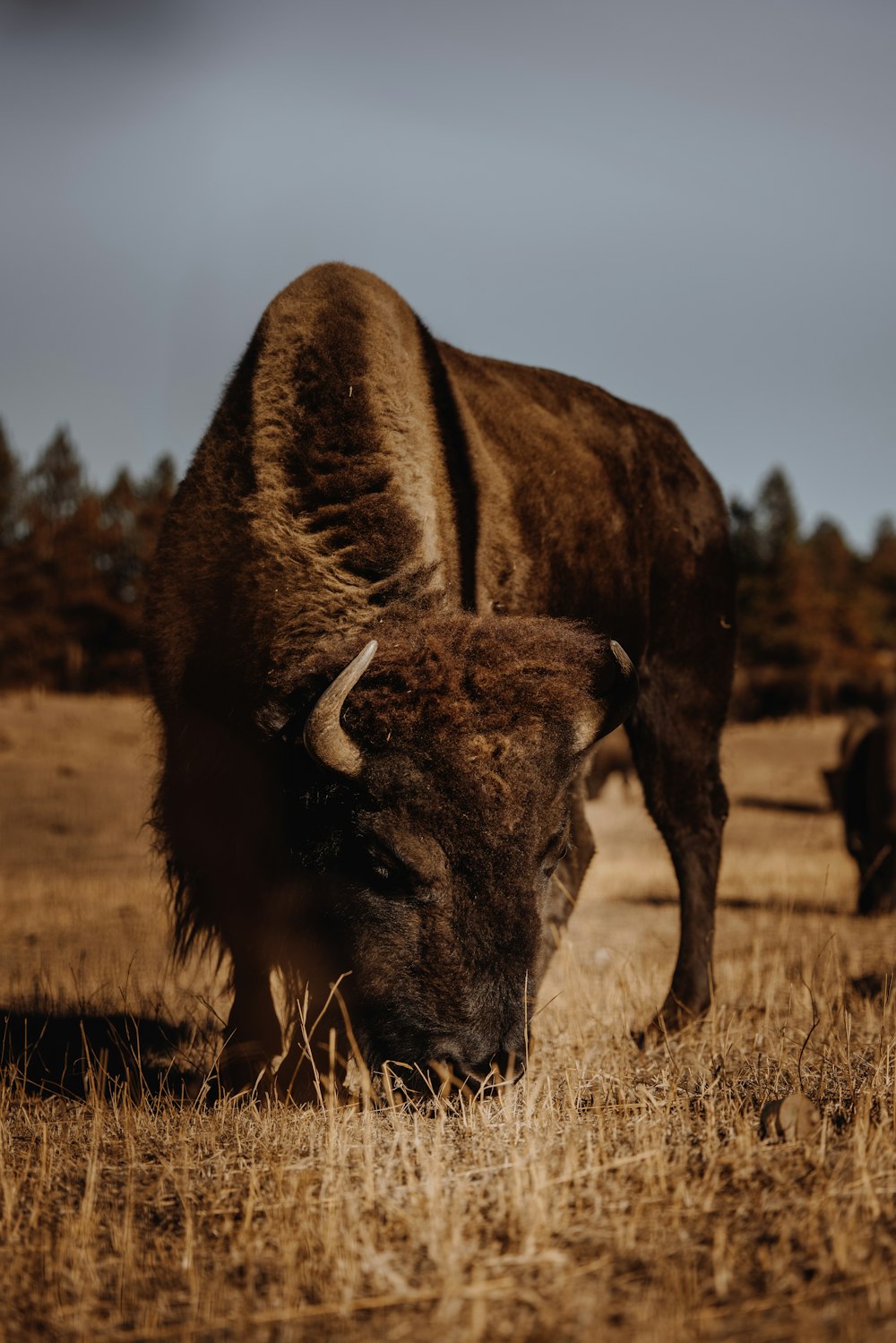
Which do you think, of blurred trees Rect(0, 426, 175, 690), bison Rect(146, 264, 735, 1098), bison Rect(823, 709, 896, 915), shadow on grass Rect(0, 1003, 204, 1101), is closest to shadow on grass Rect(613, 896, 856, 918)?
Answer: bison Rect(823, 709, 896, 915)

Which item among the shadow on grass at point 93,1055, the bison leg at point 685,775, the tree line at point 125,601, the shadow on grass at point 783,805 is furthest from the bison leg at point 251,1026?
the tree line at point 125,601

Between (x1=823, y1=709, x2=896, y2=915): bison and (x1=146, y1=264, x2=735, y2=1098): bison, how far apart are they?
5.84 meters

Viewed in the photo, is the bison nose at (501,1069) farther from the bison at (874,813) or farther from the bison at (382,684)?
the bison at (874,813)

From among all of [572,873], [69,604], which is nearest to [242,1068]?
[572,873]

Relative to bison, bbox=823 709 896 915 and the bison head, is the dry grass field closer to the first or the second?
the bison head

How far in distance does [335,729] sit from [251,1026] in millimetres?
1840

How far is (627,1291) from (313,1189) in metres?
1.06

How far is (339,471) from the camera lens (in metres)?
4.72

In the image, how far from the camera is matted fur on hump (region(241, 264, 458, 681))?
4531mm

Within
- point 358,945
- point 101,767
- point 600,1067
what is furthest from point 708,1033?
point 101,767

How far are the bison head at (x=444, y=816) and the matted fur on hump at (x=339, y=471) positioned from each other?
0.38 metres

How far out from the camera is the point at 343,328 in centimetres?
512

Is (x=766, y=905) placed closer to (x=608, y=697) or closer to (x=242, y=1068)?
(x=242, y=1068)

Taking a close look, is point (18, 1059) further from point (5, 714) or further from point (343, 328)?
point (5, 714)
